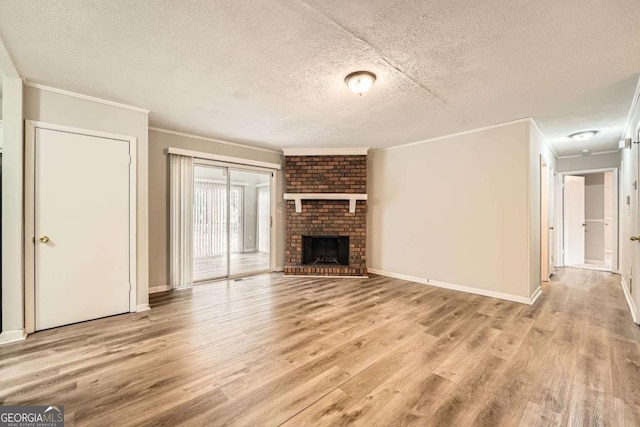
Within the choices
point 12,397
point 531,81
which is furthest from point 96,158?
point 531,81

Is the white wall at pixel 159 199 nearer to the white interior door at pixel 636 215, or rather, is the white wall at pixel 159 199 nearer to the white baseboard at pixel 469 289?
the white baseboard at pixel 469 289

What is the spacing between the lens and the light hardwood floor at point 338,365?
1.64 metres

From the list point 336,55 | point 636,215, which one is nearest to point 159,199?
point 336,55

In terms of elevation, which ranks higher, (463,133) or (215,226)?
(463,133)

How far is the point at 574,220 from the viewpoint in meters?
6.28

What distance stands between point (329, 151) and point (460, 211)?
2626 millimetres

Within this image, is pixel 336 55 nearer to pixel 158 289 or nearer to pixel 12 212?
pixel 12 212

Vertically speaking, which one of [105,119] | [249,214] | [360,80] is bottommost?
[249,214]

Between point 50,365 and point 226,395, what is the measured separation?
1578 mm

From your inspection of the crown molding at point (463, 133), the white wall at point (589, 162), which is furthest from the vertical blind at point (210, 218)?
the white wall at point (589, 162)

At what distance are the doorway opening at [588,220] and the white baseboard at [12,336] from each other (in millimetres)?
9260

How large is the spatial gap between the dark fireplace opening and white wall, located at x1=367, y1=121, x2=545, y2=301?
542mm

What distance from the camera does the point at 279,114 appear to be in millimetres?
3514

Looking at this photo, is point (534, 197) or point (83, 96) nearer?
point (83, 96)
